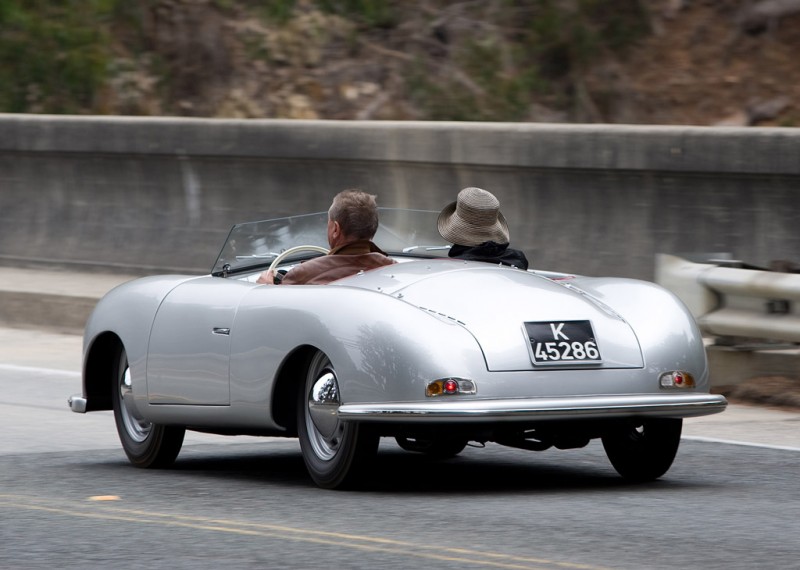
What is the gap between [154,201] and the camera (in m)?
16.4

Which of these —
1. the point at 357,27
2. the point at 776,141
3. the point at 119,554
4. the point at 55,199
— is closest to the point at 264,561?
the point at 119,554

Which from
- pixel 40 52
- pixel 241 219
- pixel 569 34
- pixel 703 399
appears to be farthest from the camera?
pixel 569 34

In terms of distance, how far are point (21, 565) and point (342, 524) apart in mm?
1247

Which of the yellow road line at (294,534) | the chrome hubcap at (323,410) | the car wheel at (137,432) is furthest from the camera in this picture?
the car wheel at (137,432)

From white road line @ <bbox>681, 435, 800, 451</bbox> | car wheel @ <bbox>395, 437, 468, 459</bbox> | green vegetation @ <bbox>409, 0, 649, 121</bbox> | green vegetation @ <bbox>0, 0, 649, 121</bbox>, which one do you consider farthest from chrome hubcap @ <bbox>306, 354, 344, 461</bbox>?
green vegetation @ <bbox>409, 0, 649, 121</bbox>

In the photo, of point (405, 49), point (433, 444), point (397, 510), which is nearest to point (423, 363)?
point (397, 510)

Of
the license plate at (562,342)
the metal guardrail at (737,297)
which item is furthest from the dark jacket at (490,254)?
the metal guardrail at (737,297)

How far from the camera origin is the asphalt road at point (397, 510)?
17.9ft

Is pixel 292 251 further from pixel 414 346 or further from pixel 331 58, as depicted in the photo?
pixel 331 58

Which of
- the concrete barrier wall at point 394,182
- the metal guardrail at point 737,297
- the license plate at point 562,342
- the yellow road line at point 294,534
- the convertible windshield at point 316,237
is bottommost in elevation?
the yellow road line at point 294,534

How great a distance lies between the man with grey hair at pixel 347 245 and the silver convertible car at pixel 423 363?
0.45ft

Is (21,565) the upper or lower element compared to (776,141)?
lower

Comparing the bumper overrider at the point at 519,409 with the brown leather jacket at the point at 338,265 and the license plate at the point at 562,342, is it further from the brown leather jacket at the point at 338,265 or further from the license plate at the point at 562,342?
the brown leather jacket at the point at 338,265

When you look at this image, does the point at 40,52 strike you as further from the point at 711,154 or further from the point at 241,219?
the point at 711,154
